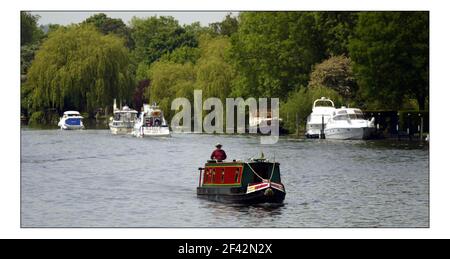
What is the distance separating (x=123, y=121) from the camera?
98000mm

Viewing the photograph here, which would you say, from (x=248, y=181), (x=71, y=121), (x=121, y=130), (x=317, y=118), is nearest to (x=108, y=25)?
(x=121, y=130)

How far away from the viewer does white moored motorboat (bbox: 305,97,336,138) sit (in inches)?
3361

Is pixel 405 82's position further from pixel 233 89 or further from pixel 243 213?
pixel 243 213

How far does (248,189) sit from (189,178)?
Result: 12653 millimetres

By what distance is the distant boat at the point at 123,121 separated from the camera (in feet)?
317

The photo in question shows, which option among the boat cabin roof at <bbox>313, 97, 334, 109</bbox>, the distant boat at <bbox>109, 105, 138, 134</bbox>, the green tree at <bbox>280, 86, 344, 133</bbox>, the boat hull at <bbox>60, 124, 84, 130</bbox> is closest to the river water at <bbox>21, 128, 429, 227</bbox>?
the green tree at <bbox>280, 86, 344, 133</bbox>

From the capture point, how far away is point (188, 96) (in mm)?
94625

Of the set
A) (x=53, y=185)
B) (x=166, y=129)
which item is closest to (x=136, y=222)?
(x=53, y=185)

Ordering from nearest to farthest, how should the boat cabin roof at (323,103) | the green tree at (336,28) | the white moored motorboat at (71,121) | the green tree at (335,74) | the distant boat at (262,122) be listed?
the distant boat at (262,122)
the green tree at (335,74)
the boat cabin roof at (323,103)
the green tree at (336,28)
the white moored motorboat at (71,121)

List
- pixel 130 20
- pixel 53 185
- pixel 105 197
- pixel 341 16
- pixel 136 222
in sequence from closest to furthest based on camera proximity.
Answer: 1. pixel 136 222
2. pixel 105 197
3. pixel 53 185
4. pixel 341 16
5. pixel 130 20

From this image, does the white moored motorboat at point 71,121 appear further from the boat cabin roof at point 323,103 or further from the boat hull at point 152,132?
the boat cabin roof at point 323,103

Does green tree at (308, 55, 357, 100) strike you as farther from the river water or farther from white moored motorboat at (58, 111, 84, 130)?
white moored motorboat at (58, 111, 84, 130)

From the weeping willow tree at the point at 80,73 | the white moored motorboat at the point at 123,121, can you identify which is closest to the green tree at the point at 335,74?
the white moored motorboat at the point at 123,121

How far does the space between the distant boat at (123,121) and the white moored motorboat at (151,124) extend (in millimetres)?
1446
